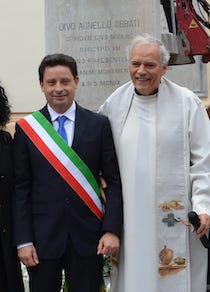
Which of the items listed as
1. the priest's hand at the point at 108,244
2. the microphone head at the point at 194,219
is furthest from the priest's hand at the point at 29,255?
the microphone head at the point at 194,219

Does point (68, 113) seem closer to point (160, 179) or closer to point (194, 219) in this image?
point (160, 179)

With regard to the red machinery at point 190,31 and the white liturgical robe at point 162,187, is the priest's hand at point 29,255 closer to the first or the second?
the white liturgical robe at point 162,187

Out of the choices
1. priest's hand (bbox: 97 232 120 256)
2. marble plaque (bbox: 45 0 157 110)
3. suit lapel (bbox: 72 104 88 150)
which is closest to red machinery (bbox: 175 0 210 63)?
marble plaque (bbox: 45 0 157 110)

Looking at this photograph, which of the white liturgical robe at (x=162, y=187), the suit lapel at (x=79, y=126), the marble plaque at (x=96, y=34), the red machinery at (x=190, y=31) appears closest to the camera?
the suit lapel at (x=79, y=126)

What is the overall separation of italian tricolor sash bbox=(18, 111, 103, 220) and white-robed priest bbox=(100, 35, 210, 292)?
0.62ft

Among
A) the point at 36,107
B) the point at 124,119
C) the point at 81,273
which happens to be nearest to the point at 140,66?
the point at 124,119

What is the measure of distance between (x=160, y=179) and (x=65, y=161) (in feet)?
1.77

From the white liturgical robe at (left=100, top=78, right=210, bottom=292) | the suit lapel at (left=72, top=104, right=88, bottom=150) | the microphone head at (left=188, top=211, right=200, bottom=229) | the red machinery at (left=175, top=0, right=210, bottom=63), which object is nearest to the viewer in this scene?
the microphone head at (left=188, top=211, right=200, bottom=229)

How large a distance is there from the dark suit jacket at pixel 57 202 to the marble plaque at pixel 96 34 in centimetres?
298

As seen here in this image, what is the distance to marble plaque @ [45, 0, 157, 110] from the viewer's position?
6.16m

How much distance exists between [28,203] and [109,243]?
0.47 metres

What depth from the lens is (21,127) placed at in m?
3.30

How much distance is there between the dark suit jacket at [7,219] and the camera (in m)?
3.21

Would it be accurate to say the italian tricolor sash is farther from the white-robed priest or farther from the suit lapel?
the white-robed priest
